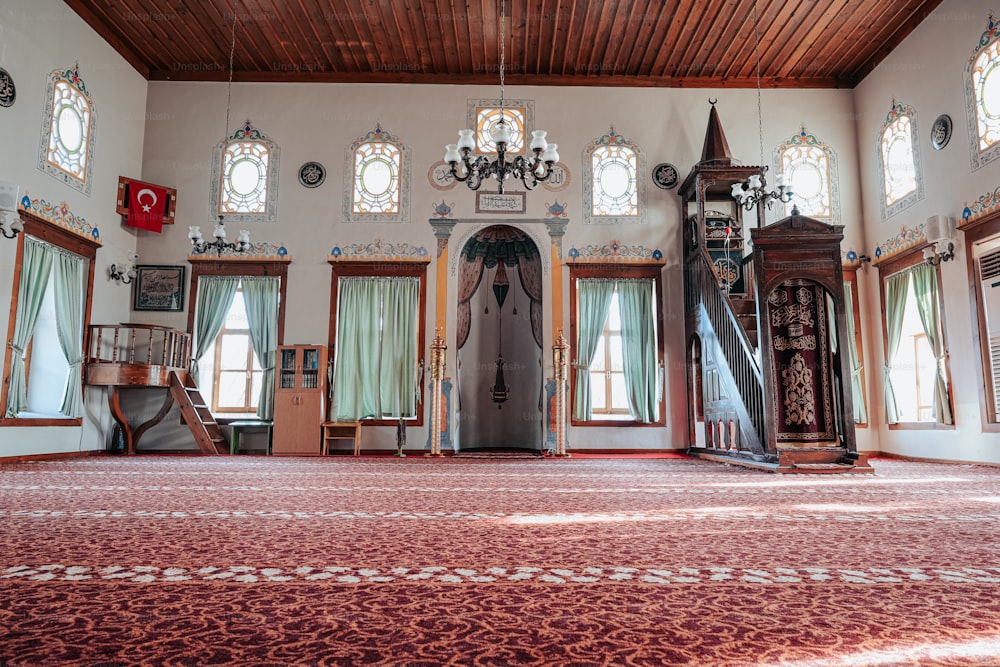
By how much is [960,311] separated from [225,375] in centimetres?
866

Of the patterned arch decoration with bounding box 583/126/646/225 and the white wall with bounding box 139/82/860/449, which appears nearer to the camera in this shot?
the white wall with bounding box 139/82/860/449

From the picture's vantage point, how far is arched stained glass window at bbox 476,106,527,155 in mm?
9180

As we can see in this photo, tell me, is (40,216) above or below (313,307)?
above

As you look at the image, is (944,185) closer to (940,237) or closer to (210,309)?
(940,237)

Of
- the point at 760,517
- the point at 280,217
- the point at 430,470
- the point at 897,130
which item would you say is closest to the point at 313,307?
the point at 280,217

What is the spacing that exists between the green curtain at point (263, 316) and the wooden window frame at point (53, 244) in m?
1.74

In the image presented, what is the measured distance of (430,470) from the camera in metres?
5.64

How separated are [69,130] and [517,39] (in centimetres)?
539

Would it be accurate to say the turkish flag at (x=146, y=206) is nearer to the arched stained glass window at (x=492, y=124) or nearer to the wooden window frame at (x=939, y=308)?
the arched stained glass window at (x=492, y=124)

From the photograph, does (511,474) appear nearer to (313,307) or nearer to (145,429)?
(313,307)

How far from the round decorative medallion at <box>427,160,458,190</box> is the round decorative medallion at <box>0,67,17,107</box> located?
4588 millimetres

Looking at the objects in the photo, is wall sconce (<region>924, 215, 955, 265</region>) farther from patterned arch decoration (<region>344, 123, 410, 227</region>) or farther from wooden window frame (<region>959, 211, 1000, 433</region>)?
patterned arch decoration (<region>344, 123, 410, 227</region>)

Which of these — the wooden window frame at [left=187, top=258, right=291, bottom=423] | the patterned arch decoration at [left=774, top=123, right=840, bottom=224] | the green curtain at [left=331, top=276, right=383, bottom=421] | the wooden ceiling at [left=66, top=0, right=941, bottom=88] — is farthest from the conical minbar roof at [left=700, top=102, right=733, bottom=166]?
the wooden window frame at [left=187, top=258, right=291, bottom=423]

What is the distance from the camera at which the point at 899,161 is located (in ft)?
27.0
